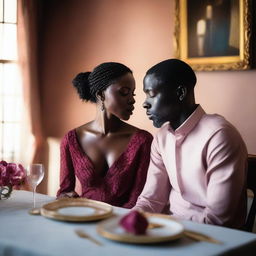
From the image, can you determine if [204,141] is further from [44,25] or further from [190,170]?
[44,25]

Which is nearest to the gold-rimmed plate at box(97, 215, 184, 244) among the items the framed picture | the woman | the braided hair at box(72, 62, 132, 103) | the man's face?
the man's face

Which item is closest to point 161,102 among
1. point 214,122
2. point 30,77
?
point 214,122

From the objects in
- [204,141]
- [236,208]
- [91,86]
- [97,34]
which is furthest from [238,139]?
[97,34]

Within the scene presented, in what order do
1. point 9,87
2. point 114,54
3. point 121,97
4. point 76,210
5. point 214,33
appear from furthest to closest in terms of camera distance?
point 9,87, point 114,54, point 214,33, point 121,97, point 76,210

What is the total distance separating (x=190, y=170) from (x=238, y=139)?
254mm

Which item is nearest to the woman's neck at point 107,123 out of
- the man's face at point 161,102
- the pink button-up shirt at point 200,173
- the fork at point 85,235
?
the pink button-up shirt at point 200,173

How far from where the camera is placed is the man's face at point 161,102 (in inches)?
82.7

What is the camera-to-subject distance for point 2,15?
4188mm

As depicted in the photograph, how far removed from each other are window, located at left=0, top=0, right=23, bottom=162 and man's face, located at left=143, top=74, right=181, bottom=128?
7.54ft

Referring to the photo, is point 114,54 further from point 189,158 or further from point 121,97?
point 189,158

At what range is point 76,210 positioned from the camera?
180cm

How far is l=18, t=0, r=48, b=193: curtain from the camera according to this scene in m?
4.14

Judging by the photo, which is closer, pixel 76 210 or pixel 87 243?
pixel 87 243

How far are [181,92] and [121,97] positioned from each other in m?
0.60
